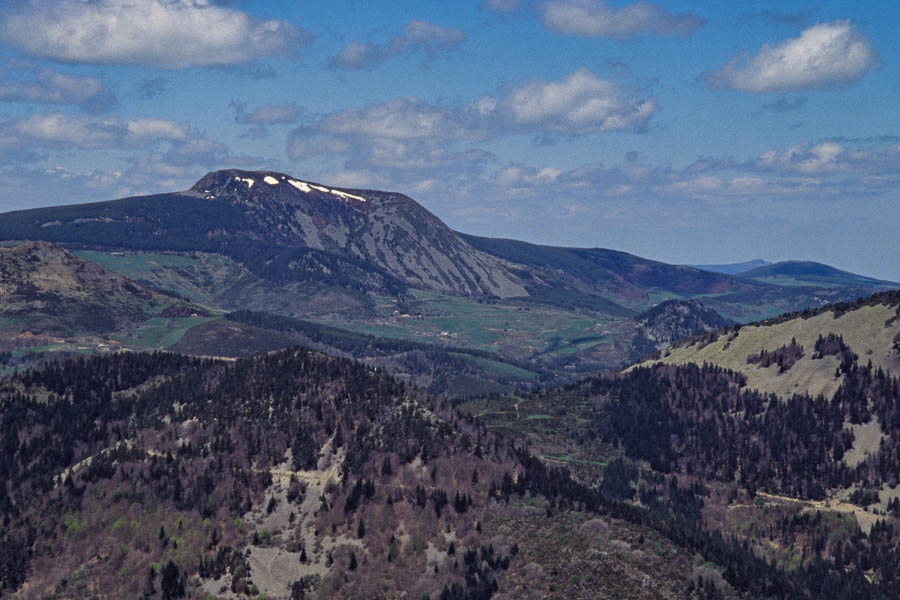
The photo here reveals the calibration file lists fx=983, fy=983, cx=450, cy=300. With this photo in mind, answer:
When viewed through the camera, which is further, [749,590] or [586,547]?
[586,547]

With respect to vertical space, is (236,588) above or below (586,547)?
below

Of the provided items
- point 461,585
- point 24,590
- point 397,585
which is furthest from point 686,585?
point 24,590

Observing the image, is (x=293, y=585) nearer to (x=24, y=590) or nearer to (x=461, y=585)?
(x=461, y=585)

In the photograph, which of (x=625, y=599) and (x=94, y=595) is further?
(x=94, y=595)

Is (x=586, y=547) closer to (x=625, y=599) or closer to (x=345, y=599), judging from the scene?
(x=625, y=599)

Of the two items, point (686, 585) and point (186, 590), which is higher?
point (686, 585)

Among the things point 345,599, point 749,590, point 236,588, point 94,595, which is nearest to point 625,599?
point 749,590

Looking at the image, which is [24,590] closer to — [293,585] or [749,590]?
[293,585]
